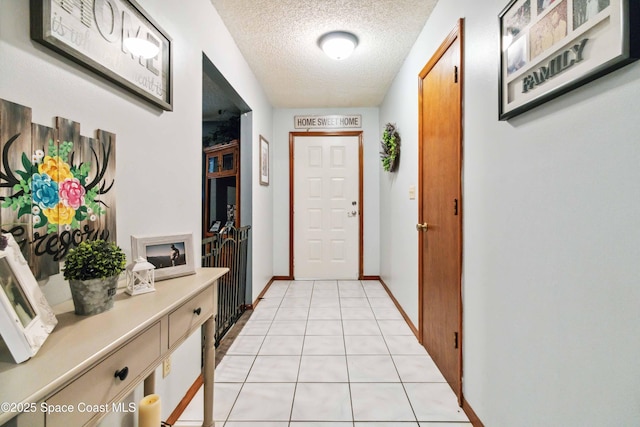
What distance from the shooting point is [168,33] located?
152 centimetres

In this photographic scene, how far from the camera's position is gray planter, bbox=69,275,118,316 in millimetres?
833

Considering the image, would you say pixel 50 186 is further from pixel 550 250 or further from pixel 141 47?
pixel 550 250

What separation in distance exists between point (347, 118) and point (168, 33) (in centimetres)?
322

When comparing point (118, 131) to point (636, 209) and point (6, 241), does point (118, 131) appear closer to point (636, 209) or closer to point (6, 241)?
point (6, 241)

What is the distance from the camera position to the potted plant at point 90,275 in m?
0.83

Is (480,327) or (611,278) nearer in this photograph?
(611,278)

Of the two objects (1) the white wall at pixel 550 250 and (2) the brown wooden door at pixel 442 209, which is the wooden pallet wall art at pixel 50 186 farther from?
(2) the brown wooden door at pixel 442 209

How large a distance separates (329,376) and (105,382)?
4.93 ft

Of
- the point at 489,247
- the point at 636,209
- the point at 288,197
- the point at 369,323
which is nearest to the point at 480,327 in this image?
the point at 489,247

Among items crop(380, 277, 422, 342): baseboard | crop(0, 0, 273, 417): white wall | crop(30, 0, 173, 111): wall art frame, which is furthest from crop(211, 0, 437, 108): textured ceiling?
crop(380, 277, 422, 342): baseboard

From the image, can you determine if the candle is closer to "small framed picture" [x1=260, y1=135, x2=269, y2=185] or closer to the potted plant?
the potted plant

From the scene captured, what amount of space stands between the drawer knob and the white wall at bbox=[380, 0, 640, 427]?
128 cm

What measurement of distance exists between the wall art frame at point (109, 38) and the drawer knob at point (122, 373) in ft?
3.01

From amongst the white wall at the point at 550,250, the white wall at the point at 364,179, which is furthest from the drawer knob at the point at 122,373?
the white wall at the point at 364,179
